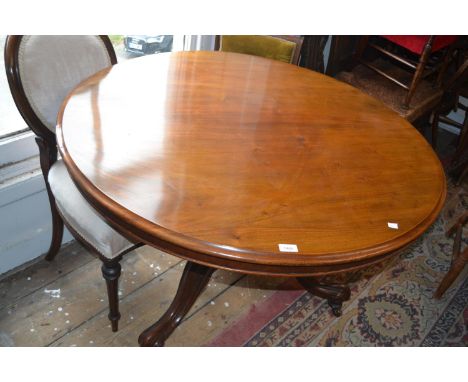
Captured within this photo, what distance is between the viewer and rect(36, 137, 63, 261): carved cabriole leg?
4.64 feet

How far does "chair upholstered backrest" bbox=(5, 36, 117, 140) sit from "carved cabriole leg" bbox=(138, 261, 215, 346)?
661mm

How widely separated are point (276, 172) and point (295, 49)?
931mm

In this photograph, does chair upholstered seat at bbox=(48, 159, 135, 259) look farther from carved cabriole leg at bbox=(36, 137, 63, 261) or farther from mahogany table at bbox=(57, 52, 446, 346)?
mahogany table at bbox=(57, 52, 446, 346)

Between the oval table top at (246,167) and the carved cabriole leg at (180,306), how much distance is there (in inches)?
19.8

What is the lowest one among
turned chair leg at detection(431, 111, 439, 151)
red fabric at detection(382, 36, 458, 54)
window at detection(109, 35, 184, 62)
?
turned chair leg at detection(431, 111, 439, 151)

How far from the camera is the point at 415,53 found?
2422 mm

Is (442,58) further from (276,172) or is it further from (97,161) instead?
(97,161)

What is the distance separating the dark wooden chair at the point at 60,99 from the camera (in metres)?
1.26

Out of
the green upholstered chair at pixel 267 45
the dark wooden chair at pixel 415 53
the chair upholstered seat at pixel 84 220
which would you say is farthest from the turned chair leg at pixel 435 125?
the chair upholstered seat at pixel 84 220

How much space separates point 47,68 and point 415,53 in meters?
1.97

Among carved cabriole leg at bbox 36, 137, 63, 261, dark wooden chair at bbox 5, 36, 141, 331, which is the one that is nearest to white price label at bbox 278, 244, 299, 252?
dark wooden chair at bbox 5, 36, 141, 331

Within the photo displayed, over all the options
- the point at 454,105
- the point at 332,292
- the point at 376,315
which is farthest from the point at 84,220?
the point at 454,105

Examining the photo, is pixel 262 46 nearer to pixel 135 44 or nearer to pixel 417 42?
pixel 135 44
